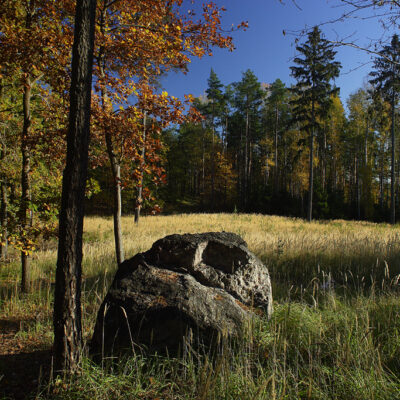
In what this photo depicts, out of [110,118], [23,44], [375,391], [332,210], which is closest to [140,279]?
[375,391]

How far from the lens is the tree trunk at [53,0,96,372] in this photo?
7.32ft

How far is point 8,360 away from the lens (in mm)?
2740

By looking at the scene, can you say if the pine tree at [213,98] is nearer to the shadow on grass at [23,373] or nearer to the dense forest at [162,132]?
the dense forest at [162,132]

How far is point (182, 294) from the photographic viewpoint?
2738 millimetres

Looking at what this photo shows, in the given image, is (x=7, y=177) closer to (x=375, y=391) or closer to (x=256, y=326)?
(x=256, y=326)

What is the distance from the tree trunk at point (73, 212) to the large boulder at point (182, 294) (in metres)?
0.30

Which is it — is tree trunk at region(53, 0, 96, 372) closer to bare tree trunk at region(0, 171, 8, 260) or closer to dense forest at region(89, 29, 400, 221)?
bare tree trunk at region(0, 171, 8, 260)

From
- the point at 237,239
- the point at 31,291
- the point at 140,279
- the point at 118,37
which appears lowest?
the point at 31,291

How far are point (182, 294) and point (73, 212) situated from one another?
1.33m

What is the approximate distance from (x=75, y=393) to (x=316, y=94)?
80.9 feet

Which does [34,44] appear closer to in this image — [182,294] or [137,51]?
[137,51]

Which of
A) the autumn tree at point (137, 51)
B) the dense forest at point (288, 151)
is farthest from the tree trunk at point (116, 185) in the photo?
the dense forest at point (288, 151)

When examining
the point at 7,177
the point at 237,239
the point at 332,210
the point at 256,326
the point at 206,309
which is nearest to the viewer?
the point at 206,309

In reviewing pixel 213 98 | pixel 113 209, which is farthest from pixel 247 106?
pixel 113 209
